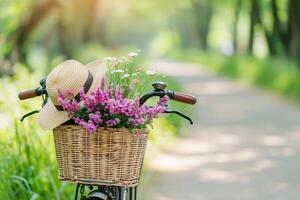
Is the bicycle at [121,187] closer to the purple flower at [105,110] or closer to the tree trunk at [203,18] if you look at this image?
the purple flower at [105,110]

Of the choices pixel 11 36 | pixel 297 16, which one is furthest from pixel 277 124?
pixel 297 16

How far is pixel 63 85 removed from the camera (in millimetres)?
3746

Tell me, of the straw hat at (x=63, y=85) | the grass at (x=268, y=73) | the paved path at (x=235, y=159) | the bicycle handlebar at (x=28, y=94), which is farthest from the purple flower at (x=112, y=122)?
the grass at (x=268, y=73)

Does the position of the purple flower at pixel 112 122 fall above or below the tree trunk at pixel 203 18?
below

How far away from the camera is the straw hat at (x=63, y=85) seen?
373 centimetres

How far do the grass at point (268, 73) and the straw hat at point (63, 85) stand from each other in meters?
14.0

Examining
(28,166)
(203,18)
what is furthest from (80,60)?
(203,18)

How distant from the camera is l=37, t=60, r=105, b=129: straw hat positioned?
373cm

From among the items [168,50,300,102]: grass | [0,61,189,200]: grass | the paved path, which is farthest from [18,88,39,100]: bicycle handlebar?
[168,50,300,102]: grass

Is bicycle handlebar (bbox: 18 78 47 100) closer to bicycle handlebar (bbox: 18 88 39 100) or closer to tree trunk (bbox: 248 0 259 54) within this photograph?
bicycle handlebar (bbox: 18 88 39 100)

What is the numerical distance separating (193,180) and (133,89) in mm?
4498

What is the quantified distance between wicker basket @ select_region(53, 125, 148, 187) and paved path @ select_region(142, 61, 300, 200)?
11.6ft

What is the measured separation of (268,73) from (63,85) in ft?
61.5

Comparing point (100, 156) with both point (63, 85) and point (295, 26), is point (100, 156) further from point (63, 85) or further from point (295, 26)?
point (295, 26)
